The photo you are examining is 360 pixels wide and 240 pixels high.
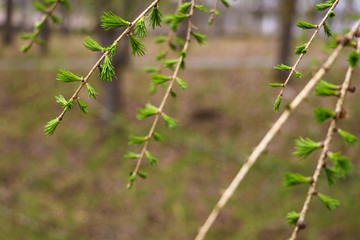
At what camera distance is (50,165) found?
1080 centimetres

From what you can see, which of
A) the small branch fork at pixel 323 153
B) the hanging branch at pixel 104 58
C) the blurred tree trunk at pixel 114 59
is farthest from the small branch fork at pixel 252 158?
the blurred tree trunk at pixel 114 59

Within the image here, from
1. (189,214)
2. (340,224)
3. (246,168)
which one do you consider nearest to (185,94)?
(189,214)

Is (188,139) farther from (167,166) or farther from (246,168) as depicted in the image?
(246,168)

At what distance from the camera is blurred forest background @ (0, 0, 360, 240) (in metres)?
8.41

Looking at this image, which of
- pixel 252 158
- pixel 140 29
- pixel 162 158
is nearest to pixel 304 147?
pixel 252 158

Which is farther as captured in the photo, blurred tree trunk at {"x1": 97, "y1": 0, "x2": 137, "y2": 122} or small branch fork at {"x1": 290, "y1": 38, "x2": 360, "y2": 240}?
blurred tree trunk at {"x1": 97, "y1": 0, "x2": 137, "y2": 122}

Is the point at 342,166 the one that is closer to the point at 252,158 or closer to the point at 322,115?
the point at 322,115

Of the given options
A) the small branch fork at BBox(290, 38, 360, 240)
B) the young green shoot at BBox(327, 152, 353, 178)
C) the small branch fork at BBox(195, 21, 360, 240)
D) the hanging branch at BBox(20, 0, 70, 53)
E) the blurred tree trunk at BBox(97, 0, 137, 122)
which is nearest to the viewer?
the small branch fork at BBox(195, 21, 360, 240)

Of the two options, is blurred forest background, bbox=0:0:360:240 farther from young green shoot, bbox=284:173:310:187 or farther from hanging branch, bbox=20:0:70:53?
young green shoot, bbox=284:173:310:187

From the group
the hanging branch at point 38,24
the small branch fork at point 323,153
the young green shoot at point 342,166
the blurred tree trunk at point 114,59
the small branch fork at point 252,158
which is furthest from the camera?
the blurred tree trunk at point 114,59

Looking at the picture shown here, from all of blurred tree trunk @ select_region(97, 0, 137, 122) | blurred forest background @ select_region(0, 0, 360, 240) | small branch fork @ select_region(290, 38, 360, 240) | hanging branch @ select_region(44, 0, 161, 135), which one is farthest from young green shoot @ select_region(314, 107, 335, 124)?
blurred tree trunk @ select_region(97, 0, 137, 122)

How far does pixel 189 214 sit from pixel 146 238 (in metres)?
1.21

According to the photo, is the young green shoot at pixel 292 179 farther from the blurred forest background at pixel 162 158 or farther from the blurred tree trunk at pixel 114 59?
the blurred tree trunk at pixel 114 59

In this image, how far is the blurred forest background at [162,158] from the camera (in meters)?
8.41
